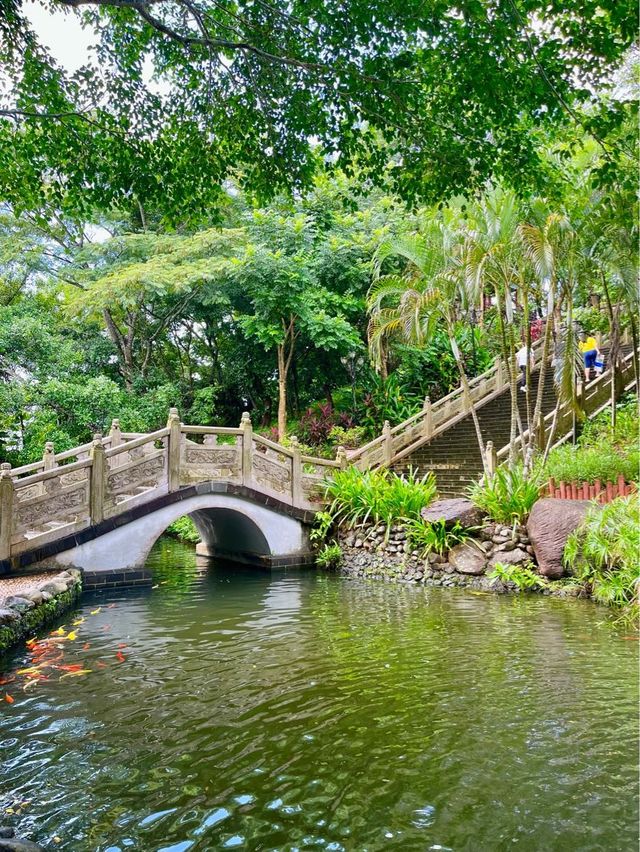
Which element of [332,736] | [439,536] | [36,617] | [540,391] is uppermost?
[540,391]

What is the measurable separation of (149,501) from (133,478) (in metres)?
0.49

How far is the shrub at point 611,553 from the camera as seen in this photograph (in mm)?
8320

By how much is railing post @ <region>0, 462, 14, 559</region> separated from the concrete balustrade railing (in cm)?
1

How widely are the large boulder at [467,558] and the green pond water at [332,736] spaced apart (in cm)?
236

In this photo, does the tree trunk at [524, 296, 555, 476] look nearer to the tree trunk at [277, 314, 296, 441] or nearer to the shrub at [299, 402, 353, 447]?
the shrub at [299, 402, 353, 447]

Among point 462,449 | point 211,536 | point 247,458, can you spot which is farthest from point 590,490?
point 211,536

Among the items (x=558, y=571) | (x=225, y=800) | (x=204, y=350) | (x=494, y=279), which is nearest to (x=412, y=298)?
(x=494, y=279)

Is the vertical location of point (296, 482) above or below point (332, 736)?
above

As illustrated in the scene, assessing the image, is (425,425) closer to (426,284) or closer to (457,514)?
(426,284)

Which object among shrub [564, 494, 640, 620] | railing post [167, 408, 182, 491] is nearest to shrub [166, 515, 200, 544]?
railing post [167, 408, 182, 491]

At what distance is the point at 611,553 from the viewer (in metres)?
8.76

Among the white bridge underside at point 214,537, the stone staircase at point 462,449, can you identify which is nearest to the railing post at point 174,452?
the white bridge underside at point 214,537

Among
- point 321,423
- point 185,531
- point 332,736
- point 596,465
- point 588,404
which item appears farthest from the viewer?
point 321,423

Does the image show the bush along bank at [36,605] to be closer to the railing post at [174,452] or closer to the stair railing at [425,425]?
the railing post at [174,452]
